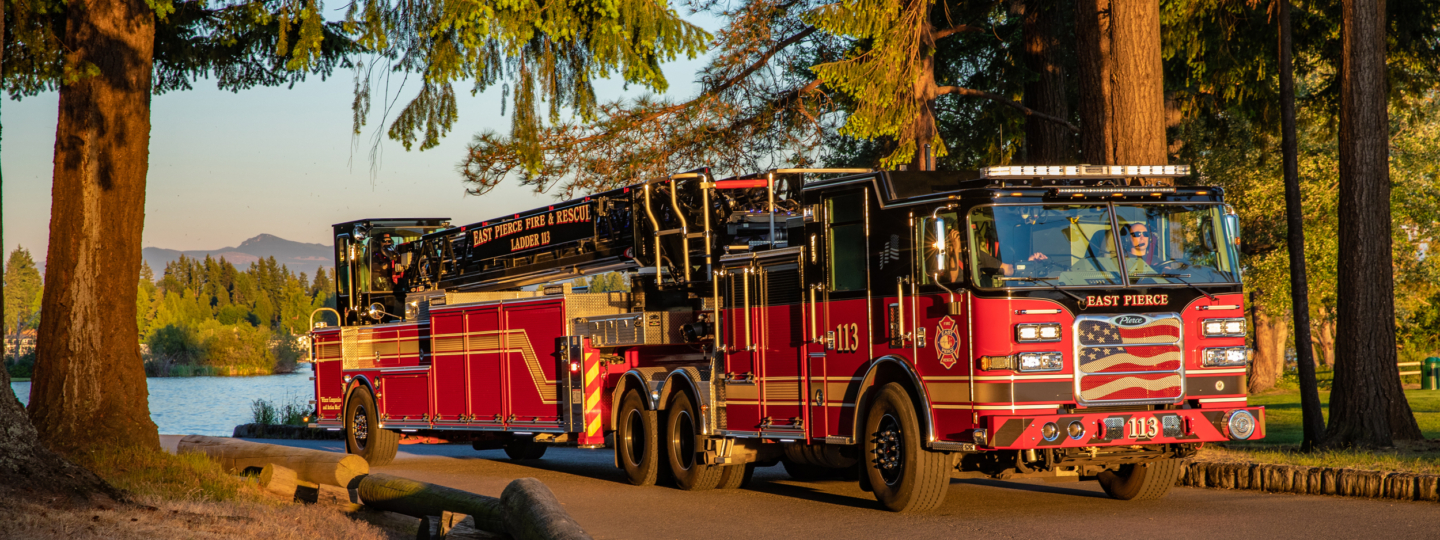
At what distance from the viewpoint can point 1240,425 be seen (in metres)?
11.3

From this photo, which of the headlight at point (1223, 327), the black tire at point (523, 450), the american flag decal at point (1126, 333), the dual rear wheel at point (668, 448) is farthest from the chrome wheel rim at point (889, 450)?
the black tire at point (523, 450)

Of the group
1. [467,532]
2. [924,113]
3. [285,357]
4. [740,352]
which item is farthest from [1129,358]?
[285,357]

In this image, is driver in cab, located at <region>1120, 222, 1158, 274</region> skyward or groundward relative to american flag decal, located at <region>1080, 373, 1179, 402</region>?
skyward

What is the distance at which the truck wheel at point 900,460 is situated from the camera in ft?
37.1

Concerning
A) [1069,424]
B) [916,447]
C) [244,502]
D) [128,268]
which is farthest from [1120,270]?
[128,268]

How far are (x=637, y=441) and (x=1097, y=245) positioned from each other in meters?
5.94

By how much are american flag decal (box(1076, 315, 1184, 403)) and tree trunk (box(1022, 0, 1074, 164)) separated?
10831mm

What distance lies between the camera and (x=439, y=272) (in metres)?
20.2

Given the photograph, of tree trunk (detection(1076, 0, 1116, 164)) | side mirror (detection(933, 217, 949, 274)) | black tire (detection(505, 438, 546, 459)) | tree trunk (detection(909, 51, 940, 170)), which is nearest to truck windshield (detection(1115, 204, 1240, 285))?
side mirror (detection(933, 217, 949, 274))

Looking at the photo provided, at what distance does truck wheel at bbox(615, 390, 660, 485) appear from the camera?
49.0 ft

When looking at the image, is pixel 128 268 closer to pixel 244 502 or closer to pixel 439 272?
pixel 244 502

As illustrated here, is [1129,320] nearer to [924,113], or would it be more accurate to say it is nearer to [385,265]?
[924,113]

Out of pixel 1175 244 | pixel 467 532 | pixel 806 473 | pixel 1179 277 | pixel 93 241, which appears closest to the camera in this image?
pixel 467 532

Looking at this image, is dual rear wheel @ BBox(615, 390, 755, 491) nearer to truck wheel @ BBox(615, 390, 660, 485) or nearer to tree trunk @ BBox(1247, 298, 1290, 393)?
truck wheel @ BBox(615, 390, 660, 485)
